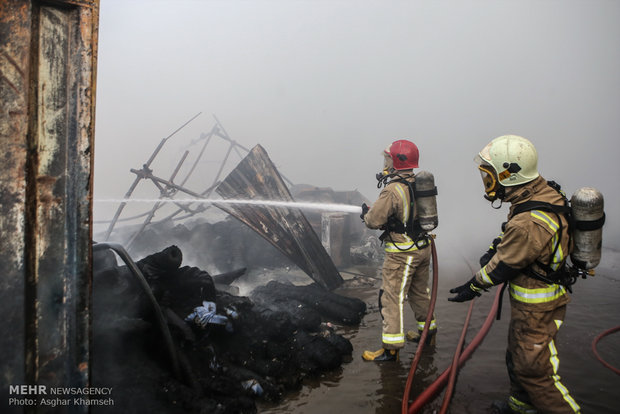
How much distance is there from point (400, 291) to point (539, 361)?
144cm

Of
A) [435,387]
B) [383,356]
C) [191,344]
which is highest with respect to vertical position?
[191,344]

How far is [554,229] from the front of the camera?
2.11 m

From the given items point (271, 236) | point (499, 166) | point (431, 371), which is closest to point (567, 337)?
point (431, 371)

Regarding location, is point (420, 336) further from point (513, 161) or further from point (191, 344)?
point (191, 344)

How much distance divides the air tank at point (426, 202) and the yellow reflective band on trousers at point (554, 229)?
4.27ft

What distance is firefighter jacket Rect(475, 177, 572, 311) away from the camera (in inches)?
83.4

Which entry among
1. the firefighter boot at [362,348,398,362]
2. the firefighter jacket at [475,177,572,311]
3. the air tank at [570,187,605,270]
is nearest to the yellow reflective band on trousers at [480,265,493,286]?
the firefighter jacket at [475,177,572,311]

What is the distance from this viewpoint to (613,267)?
649 centimetres

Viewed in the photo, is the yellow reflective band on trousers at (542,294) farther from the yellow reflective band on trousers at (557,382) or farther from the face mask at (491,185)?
the face mask at (491,185)

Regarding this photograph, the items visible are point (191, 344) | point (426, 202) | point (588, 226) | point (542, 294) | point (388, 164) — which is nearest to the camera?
point (588, 226)

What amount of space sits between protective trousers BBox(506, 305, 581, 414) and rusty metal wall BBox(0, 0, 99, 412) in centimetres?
257

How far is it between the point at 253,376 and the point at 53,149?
90.3 inches

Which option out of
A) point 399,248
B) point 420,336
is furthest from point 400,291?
point 420,336

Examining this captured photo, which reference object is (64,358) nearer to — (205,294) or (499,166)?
(205,294)
